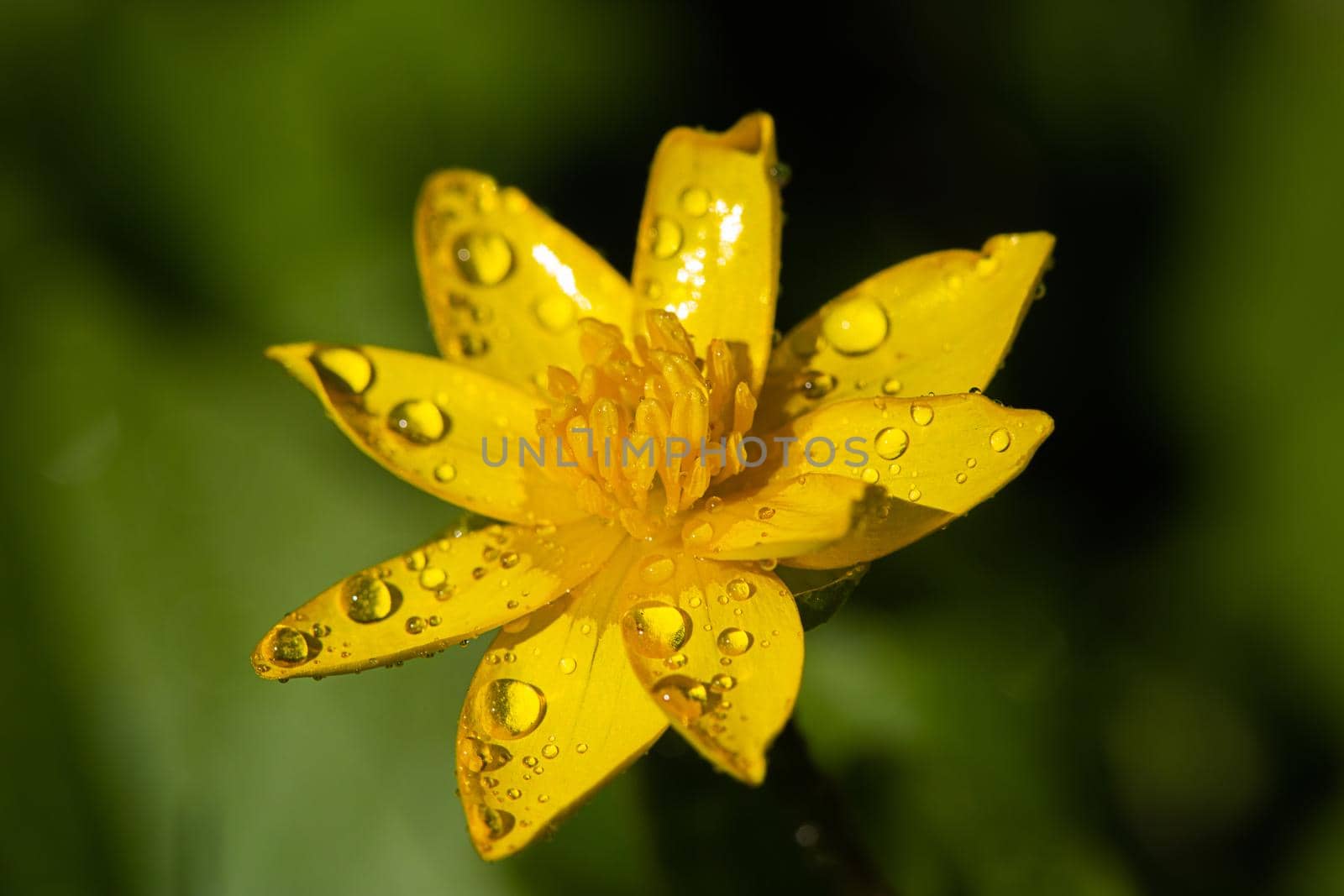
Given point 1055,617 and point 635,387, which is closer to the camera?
point 635,387

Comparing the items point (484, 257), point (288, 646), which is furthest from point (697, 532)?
point (484, 257)

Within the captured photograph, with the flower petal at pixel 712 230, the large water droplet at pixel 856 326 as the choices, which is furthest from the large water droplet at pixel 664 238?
the large water droplet at pixel 856 326

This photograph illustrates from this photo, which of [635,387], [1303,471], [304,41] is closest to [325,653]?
[635,387]

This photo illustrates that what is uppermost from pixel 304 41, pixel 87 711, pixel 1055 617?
pixel 304 41

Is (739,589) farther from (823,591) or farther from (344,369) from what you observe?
(344,369)

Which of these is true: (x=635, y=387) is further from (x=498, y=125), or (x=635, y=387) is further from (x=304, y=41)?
(x=304, y=41)

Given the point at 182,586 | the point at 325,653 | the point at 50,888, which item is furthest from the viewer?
the point at 182,586

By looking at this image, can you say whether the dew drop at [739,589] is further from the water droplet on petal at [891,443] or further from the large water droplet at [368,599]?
the large water droplet at [368,599]
